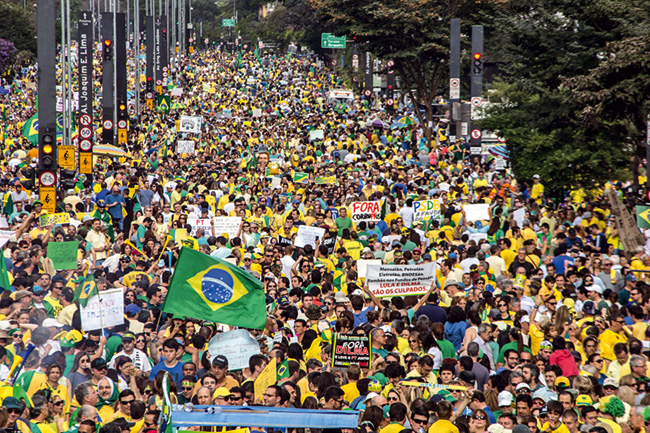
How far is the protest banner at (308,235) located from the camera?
16641mm

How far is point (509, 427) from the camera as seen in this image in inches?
342

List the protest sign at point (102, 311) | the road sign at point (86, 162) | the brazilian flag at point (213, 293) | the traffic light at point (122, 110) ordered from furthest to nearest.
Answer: the traffic light at point (122, 110) < the road sign at point (86, 162) < the protest sign at point (102, 311) < the brazilian flag at point (213, 293)

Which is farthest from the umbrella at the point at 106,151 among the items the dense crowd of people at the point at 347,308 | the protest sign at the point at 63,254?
the protest sign at the point at 63,254

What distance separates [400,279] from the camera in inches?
529

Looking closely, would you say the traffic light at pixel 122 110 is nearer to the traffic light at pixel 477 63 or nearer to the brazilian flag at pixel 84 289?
the traffic light at pixel 477 63

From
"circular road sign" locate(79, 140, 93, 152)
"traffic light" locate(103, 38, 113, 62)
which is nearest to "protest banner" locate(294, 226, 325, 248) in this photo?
"circular road sign" locate(79, 140, 93, 152)

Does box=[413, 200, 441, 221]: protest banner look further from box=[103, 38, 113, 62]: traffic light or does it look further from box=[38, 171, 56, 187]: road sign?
box=[103, 38, 113, 62]: traffic light

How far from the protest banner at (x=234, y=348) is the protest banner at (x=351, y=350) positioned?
2.81 feet

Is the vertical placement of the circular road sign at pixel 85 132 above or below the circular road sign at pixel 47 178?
above

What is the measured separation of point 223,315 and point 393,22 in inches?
1162

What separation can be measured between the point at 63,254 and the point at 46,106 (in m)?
5.25

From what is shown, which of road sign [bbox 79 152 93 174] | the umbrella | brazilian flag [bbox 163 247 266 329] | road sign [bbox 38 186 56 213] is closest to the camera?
brazilian flag [bbox 163 247 266 329]

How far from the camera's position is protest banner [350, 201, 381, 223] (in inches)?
725

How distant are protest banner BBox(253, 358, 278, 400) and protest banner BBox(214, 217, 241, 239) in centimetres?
767
